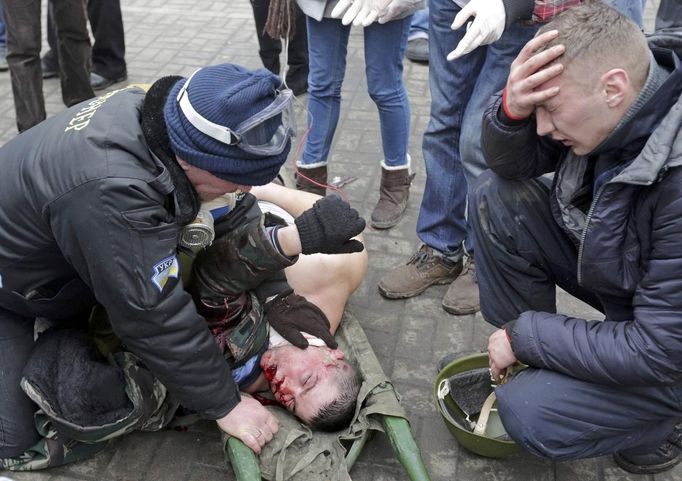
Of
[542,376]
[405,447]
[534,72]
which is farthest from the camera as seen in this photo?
[405,447]

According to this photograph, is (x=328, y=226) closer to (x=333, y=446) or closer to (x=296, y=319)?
(x=296, y=319)

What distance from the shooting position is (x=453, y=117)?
10.3ft

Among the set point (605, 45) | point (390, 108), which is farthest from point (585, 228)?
point (390, 108)

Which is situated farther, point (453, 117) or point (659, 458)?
point (453, 117)

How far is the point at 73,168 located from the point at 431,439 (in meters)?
1.61

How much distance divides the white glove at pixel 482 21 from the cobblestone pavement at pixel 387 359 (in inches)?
50.8

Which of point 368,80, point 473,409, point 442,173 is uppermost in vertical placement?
point 368,80

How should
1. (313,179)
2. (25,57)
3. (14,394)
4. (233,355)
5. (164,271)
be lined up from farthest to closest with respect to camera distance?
(25,57), (313,179), (233,355), (14,394), (164,271)

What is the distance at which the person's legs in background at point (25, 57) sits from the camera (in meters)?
4.29

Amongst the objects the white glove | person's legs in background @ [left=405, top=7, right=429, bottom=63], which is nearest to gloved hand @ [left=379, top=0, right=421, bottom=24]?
the white glove

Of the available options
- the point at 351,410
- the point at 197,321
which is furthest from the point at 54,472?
the point at 351,410

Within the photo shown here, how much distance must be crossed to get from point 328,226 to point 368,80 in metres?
1.38

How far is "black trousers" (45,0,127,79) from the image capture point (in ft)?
17.0

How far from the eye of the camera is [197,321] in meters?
2.31
